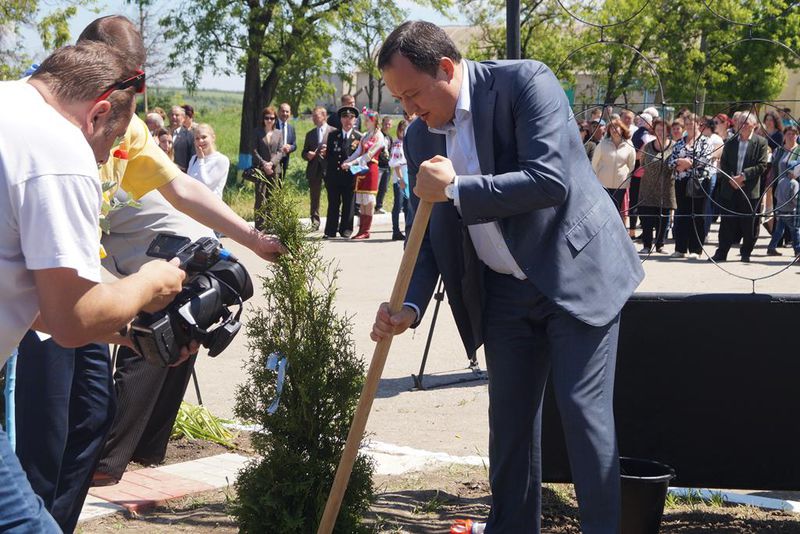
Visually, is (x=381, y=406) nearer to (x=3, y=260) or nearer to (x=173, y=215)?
(x=173, y=215)

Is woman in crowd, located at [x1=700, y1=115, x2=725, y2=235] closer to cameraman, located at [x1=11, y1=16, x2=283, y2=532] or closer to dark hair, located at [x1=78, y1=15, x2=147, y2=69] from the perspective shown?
cameraman, located at [x1=11, y1=16, x2=283, y2=532]

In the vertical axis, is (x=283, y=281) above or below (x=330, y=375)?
above

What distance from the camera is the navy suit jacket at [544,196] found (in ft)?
10.9

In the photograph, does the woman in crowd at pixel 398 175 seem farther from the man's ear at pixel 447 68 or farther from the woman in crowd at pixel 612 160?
the man's ear at pixel 447 68

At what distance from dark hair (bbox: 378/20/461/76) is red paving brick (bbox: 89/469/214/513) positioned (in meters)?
2.55

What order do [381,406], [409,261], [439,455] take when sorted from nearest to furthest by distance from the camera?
[409,261] < [439,455] < [381,406]

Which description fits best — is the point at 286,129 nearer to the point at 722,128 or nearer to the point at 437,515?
the point at 722,128

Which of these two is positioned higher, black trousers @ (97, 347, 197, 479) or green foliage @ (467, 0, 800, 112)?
green foliage @ (467, 0, 800, 112)

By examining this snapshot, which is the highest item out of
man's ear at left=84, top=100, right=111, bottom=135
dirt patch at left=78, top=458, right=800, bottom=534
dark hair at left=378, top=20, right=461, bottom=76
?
dark hair at left=378, top=20, right=461, bottom=76

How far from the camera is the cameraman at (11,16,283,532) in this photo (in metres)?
3.64

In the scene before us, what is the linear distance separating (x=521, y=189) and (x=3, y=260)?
5.21 ft

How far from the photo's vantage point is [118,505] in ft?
16.0

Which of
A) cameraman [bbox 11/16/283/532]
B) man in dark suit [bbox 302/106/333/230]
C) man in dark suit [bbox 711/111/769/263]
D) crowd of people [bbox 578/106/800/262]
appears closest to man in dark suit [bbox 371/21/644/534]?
cameraman [bbox 11/16/283/532]

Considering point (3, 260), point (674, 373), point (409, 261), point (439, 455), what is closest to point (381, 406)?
point (439, 455)
